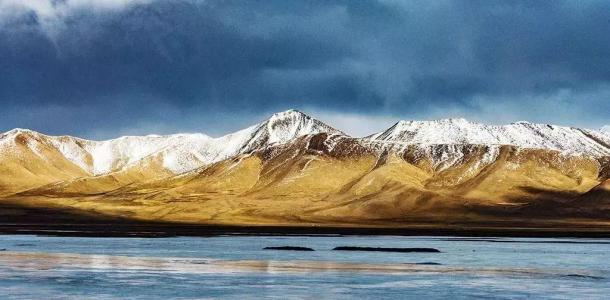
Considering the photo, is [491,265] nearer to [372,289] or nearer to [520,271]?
[520,271]

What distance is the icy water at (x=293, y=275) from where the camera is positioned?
5391cm

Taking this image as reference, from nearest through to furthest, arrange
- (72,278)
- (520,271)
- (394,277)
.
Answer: (72,278)
(394,277)
(520,271)

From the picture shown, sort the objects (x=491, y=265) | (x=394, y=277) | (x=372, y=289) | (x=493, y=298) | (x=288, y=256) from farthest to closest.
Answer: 1. (x=288, y=256)
2. (x=491, y=265)
3. (x=394, y=277)
4. (x=372, y=289)
5. (x=493, y=298)

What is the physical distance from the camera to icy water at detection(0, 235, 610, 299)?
5391 centimetres

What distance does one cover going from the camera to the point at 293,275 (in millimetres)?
66438

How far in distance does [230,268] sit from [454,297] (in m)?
24.2

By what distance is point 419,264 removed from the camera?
80.1 m

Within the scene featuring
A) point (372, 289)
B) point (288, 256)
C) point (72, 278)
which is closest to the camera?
point (372, 289)

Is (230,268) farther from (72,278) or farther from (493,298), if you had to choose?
(493,298)

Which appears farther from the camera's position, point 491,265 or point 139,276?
point 491,265

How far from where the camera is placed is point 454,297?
2074 inches

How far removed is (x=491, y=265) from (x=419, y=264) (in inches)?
219

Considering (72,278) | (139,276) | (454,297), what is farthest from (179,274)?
(454,297)

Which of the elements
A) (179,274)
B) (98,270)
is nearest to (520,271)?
(179,274)
